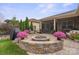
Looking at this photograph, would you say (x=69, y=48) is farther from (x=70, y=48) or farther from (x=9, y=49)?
(x=9, y=49)

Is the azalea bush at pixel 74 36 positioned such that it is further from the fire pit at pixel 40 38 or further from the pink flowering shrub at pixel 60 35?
the fire pit at pixel 40 38

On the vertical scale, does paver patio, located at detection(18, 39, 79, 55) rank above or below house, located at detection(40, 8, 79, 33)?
below

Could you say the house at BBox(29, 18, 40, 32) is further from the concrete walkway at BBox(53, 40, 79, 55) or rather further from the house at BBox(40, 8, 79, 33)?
the concrete walkway at BBox(53, 40, 79, 55)

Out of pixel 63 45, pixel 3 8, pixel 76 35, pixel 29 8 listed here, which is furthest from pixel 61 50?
pixel 3 8

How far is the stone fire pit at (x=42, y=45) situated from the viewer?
144 inches

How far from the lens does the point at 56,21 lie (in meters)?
3.78

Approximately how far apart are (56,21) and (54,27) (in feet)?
0.36

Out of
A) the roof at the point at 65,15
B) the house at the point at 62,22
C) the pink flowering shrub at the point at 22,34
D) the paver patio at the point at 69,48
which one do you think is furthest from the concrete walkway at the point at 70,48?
the pink flowering shrub at the point at 22,34

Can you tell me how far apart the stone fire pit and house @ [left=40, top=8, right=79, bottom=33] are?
5.7 inches

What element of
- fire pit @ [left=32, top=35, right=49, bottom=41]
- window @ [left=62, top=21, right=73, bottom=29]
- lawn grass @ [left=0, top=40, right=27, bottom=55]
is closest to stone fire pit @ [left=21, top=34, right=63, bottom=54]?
fire pit @ [left=32, top=35, right=49, bottom=41]

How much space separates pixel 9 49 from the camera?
369 centimetres

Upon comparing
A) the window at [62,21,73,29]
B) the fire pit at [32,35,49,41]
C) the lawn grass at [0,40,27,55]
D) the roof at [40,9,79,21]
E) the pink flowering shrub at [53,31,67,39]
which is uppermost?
the roof at [40,9,79,21]

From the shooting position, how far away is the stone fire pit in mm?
3670

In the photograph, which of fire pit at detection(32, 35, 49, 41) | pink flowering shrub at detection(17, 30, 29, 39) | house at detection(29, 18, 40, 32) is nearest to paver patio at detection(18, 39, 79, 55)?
pink flowering shrub at detection(17, 30, 29, 39)
